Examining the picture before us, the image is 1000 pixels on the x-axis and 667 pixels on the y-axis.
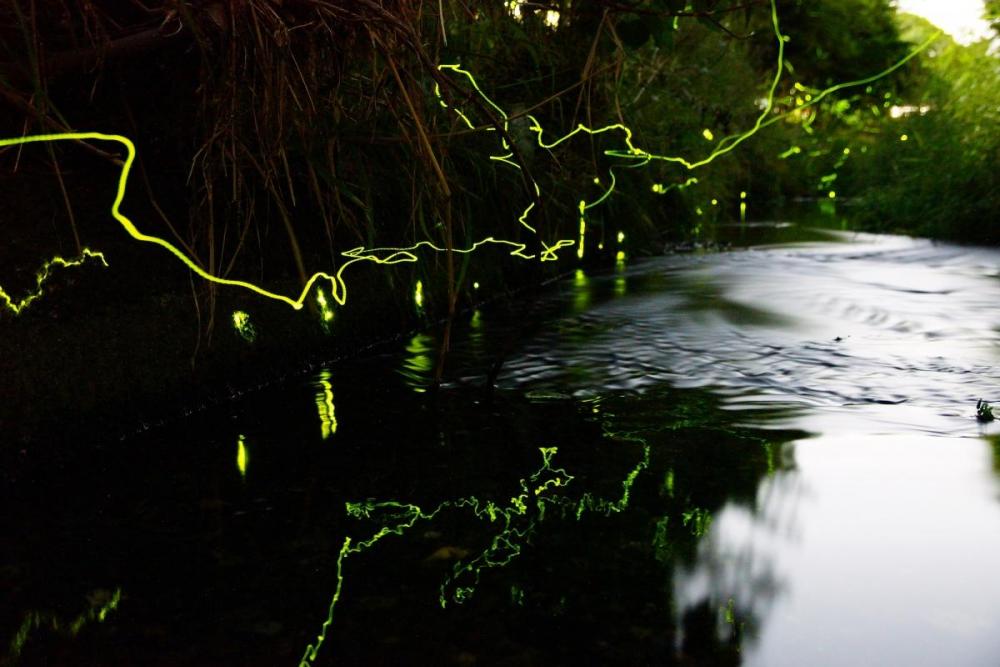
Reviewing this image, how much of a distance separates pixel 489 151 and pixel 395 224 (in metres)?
1.04

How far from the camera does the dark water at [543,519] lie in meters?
1.94

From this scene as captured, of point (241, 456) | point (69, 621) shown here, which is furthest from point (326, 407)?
point (69, 621)

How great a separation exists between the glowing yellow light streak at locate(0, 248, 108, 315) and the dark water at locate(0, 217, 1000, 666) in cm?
40

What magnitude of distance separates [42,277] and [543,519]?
5.12ft

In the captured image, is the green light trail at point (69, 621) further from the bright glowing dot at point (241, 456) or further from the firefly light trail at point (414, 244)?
the firefly light trail at point (414, 244)

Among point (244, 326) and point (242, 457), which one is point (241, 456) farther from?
point (244, 326)

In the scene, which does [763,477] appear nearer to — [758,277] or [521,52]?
[521,52]

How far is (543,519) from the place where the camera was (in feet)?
8.33

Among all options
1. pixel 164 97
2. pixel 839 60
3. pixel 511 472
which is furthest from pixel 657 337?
pixel 839 60

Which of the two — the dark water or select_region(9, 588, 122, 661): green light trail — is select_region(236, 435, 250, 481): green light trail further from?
select_region(9, 588, 122, 661): green light trail

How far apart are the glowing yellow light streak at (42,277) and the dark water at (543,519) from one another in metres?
0.40

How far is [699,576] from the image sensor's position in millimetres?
2188

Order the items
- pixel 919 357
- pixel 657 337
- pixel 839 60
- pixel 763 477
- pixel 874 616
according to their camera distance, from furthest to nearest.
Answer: pixel 839 60 → pixel 657 337 → pixel 919 357 → pixel 763 477 → pixel 874 616

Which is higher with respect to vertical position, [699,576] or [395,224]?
[395,224]
